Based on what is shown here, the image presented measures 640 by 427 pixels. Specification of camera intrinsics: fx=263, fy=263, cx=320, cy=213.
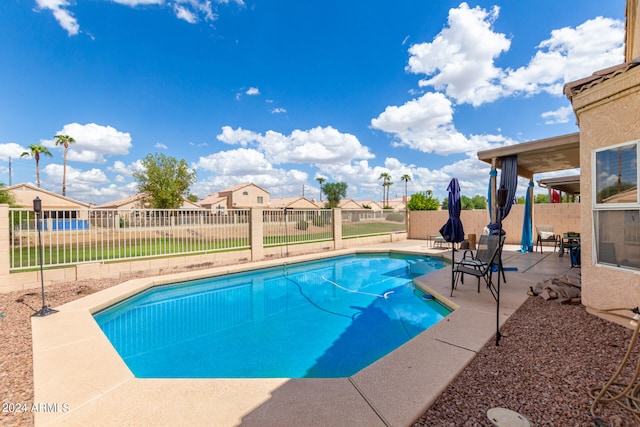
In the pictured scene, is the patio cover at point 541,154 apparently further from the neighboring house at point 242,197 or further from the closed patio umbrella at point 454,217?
the neighboring house at point 242,197

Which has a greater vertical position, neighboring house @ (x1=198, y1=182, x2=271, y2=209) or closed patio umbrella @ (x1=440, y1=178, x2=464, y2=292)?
neighboring house @ (x1=198, y1=182, x2=271, y2=209)

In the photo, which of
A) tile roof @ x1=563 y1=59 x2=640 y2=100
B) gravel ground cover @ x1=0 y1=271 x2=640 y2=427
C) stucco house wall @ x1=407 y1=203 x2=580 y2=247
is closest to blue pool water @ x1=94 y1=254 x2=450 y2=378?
gravel ground cover @ x1=0 y1=271 x2=640 y2=427

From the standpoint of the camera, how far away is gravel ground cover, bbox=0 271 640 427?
2.13 m

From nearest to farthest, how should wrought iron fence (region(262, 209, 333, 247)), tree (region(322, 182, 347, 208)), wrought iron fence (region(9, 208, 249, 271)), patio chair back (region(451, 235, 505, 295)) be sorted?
patio chair back (region(451, 235, 505, 295))
wrought iron fence (region(9, 208, 249, 271))
wrought iron fence (region(262, 209, 333, 247))
tree (region(322, 182, 347, 208))

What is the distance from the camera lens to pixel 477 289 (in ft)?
19.7

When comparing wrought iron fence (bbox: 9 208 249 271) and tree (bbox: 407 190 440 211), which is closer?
wrought iron fence (bbox: 9 208 249 271)

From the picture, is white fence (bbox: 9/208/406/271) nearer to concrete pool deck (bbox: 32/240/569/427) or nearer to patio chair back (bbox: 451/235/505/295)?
concrete pool deck (bbox: 32/240/569/427)

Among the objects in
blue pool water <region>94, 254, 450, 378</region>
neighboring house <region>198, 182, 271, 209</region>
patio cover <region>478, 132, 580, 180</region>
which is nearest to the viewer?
blue pool water <region>94, 254, 450, 378</region>

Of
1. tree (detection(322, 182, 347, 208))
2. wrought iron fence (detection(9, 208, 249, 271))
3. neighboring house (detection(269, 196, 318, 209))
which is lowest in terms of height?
wrought iron fence (detection(9, 208, 249, 271))

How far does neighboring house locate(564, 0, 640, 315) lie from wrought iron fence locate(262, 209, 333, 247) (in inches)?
366

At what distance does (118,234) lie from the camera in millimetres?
7926

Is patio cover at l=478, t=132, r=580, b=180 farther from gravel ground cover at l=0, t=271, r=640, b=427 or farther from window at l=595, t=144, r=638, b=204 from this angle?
gravel ground cover at l=0, t=271, r=640, b=427

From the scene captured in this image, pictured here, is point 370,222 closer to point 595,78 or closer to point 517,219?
point 517,219

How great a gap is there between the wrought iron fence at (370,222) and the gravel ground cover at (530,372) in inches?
399
